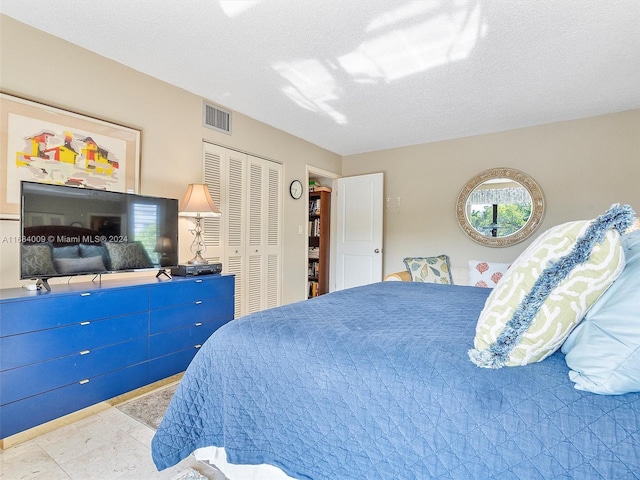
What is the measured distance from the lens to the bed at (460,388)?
761 millimetres

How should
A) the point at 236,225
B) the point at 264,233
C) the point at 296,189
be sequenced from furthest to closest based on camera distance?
the point at 296,189
the point at 264,233
the point at 236,225

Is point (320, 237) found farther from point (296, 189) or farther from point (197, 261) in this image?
point (197, 261)

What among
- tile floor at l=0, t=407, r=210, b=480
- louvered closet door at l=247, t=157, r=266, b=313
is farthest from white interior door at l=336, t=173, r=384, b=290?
tile floor at l=0, t=407, r=210, b=480

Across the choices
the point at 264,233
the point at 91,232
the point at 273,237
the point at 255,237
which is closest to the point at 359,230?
the point at 273,237

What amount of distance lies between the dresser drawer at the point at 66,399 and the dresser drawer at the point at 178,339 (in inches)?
5.2

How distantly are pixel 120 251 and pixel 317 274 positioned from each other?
338 centimetres

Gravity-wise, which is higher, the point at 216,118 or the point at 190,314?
the point at 216,118

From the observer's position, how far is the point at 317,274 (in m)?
5.34

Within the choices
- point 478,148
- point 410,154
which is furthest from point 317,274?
point 478,148

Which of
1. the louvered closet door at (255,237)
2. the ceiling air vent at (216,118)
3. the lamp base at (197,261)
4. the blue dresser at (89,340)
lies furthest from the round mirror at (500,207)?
the blue dresser at (89,340)

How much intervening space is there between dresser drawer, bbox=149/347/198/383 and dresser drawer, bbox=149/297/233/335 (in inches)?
8.1

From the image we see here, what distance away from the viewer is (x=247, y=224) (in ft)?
11.8

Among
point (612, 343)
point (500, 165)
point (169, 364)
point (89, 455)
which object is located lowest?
point (89, 455)

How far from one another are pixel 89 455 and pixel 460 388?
1887 mm
